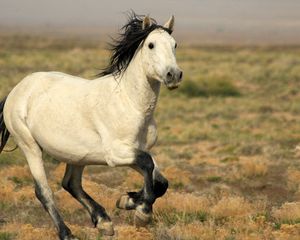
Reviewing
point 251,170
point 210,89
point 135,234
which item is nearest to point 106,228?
point 135,234

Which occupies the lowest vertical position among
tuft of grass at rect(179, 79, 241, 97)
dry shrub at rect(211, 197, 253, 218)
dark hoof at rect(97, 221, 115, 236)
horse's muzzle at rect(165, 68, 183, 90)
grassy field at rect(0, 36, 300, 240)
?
tuft of grass at rect(179, 79, 241, 97)

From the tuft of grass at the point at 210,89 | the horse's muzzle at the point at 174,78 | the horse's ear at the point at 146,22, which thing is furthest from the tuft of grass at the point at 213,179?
the tuft of grass at the point at 210,89

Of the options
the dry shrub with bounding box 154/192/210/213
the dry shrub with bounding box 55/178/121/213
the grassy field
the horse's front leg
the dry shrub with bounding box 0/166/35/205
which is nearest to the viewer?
the horse's front leg

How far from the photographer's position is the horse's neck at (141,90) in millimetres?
6887

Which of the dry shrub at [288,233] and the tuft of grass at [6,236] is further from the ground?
the dry shrub at [288,233]

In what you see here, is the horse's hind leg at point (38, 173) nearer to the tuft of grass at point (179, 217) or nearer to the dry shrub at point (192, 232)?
the dry shrub at point (192, 232)

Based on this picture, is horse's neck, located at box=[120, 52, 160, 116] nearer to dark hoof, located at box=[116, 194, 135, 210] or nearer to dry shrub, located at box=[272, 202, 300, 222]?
dark hoof, located at box=[116, 194, 135, 210]

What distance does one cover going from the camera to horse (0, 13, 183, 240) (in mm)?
6668

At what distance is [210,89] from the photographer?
36844mm

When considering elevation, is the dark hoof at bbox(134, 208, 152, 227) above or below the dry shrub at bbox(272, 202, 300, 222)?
above

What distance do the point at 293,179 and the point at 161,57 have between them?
7377 millimetres

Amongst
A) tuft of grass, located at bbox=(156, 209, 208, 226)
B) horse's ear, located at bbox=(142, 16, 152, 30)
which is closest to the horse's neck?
horse's ear, located at bbox=(142, 16, 152, 30)

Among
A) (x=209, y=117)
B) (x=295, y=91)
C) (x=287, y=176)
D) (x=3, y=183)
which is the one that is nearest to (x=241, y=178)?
(x=287, y=176)

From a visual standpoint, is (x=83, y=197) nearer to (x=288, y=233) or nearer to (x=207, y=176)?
(x=288, y=233)
